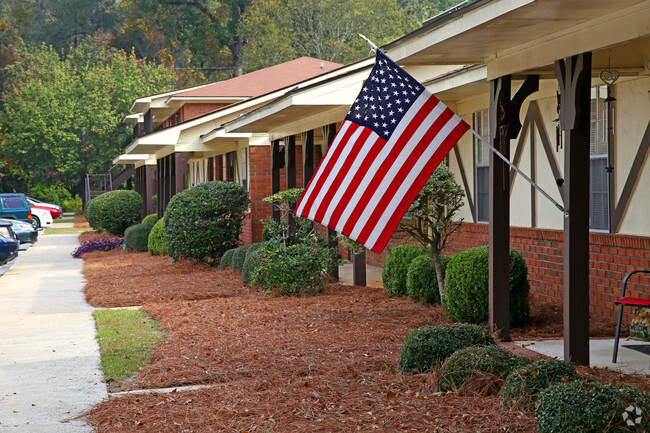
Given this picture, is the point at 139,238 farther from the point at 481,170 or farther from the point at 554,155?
the point at 554,155

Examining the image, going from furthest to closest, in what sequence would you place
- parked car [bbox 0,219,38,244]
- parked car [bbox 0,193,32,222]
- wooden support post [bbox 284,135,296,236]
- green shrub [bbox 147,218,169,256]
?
1. parked car [bbox 0,193,32,222]
2. parked car [bbox 0,219,38,244]
3. green shrub [bbox 147,218,169,256]
4. wooden support post [bbox 284,135,296,236]

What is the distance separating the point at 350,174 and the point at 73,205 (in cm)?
5598

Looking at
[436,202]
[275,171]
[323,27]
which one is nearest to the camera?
[436,202]

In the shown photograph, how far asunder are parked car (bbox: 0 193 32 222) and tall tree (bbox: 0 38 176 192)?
49.2 ft

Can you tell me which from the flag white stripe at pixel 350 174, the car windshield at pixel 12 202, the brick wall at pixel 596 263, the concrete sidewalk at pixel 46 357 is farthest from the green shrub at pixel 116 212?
the flag white stripe at pixel 350 174

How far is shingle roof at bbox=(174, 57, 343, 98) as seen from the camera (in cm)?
2795

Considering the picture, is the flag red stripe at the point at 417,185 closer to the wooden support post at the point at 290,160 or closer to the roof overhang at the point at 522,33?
the roof overhang at the point at 522,33

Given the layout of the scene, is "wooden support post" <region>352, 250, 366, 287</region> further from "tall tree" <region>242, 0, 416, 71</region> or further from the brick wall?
"tall tree" <region>242, 0, 416, 71</region>

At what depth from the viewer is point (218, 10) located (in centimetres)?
6178

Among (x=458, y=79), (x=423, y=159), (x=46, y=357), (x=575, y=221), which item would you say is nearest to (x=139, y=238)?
(x=458, y=79)

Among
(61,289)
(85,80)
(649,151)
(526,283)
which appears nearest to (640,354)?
(526,283)

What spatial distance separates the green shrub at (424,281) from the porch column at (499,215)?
2605mm

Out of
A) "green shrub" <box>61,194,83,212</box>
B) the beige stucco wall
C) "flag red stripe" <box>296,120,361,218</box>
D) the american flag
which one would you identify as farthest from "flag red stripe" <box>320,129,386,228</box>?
"green shrub" <box>61,194,83,212</box>

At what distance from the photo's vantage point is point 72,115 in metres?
52.9
